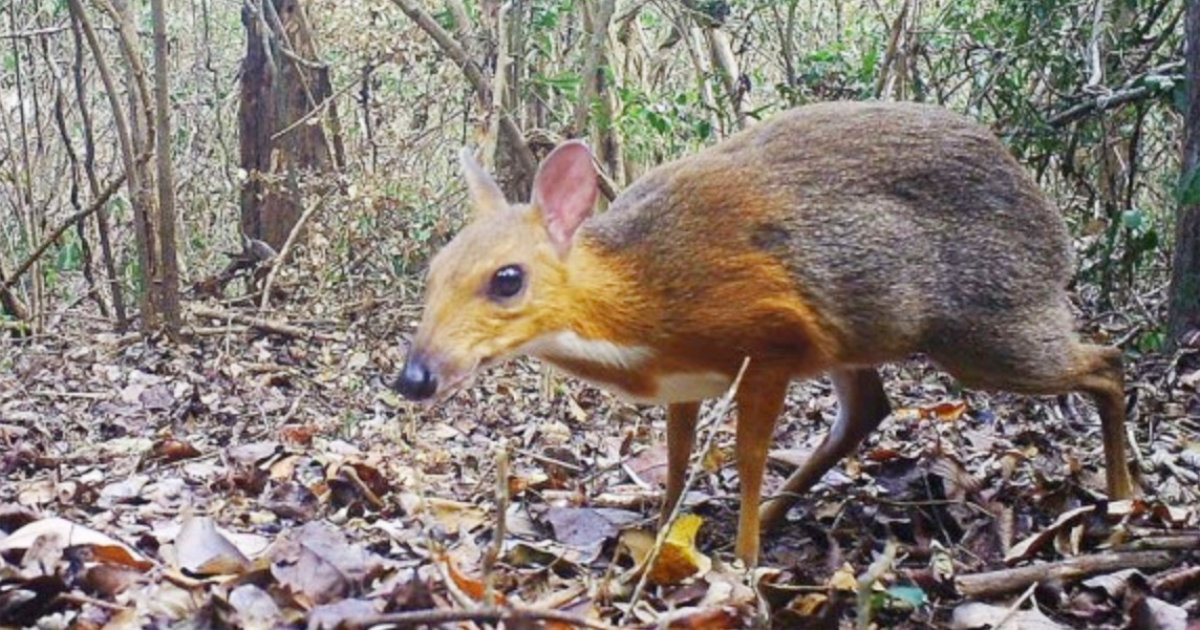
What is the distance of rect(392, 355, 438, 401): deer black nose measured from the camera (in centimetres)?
347

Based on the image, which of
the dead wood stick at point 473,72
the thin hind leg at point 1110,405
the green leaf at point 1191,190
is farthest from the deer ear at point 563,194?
the dead wood stick at point 473,72

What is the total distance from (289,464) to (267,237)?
18.4ft

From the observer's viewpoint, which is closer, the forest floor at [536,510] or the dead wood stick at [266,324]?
the forest floor at [536,510]

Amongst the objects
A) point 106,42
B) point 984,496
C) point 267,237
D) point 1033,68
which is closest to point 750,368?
point 984,496

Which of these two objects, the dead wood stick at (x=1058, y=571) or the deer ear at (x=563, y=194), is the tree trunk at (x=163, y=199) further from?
the dead wood stick at (x=1058, y=571)

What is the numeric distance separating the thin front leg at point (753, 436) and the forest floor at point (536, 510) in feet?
0.32

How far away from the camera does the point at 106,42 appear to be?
11758 millimetres

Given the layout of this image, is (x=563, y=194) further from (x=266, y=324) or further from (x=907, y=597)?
(x=266, y=324)

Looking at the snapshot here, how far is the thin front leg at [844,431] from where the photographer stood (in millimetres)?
4406

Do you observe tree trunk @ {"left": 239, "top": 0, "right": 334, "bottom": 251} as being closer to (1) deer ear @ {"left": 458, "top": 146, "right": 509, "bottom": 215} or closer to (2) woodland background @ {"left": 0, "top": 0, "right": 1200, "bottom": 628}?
(2) woodland background @ {"left": 0, "top": 0, "right": 1200, "bottom": 628}

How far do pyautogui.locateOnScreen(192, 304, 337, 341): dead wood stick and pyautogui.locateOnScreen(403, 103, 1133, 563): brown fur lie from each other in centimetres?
437

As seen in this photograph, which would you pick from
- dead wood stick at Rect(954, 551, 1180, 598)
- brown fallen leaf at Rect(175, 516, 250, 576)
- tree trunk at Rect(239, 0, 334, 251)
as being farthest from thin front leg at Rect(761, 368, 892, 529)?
tree trunk at Rect(239, 0, 334, 251)

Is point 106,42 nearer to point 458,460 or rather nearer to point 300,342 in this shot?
point 300,342

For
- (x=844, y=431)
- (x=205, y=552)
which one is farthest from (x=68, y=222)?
(x=205, y=552)
